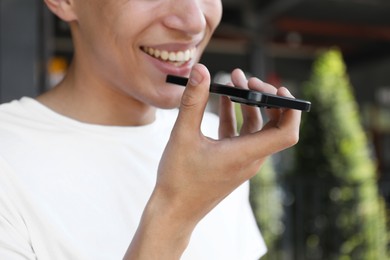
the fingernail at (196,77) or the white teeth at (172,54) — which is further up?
the white teeth at (172,54)

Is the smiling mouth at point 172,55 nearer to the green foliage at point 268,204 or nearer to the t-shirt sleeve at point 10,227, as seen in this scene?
the t-shirt sleeve at point 10,227

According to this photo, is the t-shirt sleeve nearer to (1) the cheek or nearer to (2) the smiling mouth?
(2) the smiling mouth

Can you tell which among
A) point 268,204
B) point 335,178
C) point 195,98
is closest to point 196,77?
point 195,98

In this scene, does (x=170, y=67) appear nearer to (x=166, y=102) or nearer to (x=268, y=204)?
(x=166, y=102)

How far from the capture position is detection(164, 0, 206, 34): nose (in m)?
1.17

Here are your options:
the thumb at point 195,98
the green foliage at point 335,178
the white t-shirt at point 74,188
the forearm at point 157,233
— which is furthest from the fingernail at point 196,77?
the green foliage at point 335,178

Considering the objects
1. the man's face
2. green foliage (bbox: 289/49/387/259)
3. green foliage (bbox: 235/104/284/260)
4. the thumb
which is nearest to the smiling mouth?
the man's face

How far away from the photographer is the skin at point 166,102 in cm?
94

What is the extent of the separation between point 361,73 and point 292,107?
15.4 metres

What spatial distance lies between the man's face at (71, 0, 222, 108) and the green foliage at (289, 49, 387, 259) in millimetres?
3648

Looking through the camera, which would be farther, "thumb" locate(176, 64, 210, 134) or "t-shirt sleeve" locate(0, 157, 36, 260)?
"t-shirt sleeve" locate(0, 157, 36, 260)

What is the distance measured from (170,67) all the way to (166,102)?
0.25 ft

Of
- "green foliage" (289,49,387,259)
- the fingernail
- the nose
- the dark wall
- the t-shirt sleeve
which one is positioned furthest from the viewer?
"green foliage" (289,49,387,259)

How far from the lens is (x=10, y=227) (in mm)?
1079
